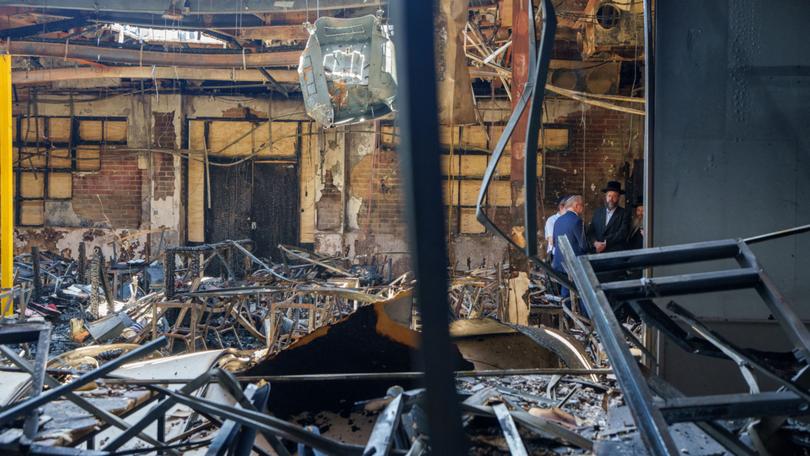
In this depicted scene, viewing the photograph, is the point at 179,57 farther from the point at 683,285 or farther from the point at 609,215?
the point at 683,285

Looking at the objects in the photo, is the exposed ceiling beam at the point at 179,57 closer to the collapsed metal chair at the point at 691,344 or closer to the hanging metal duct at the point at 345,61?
the hanging metal duct at the point at 345,61

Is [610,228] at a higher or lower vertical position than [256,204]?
lower

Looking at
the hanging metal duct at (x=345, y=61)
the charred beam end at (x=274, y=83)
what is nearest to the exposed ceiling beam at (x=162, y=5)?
the hanging metal duct at (x=345, y=61)

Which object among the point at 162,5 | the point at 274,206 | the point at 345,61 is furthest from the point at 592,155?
the point at 162,5

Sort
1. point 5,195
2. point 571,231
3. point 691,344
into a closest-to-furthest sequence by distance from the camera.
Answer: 1. point 691,344
2. point 571,231
3. point 5,195

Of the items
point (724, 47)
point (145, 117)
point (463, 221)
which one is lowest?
point (463, 221)

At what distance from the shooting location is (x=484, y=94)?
1300cm

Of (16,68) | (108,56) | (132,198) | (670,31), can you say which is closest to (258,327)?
(108,56)

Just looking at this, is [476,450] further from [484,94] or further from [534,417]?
[484,94]

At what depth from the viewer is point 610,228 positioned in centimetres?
720

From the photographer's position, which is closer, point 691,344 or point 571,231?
point 691,344

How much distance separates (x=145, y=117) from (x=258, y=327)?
7573 mm

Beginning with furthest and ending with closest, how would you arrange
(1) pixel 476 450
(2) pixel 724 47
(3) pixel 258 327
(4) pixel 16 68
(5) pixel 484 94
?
(5) pixel 484 94, (4) pixel 16 68, (3) pixel 258 327, (2) pixel 724 47, (1) pixel 476 450

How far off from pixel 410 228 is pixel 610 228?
6843 millimetres
